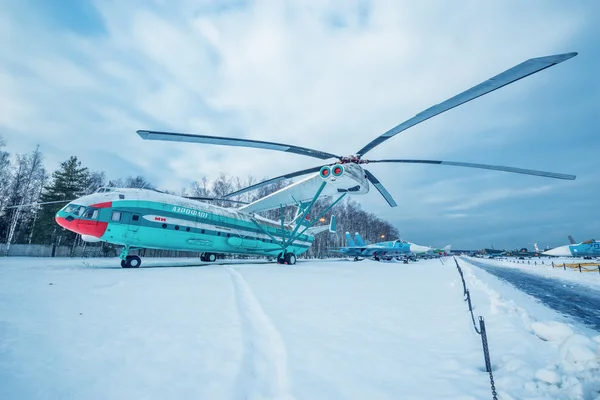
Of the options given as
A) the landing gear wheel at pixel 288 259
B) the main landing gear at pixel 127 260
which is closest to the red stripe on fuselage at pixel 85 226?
the main landing gear at pixel 127 260

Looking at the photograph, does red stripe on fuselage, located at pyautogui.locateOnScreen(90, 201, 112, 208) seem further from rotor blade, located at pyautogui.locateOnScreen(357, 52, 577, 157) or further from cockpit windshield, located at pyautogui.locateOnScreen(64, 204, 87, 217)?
rotor blade, located at pyautogui.locateOnScreen(357, 52, 577, 157)

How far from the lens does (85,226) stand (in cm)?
1152

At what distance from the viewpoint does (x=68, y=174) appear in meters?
30.9

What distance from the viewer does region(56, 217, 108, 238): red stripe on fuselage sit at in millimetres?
11453

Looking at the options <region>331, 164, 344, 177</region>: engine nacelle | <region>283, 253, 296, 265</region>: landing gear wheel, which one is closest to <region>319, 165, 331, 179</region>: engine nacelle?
<region>331, 164, 344, 177</region>: engine nacelle

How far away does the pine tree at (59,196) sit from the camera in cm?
2875

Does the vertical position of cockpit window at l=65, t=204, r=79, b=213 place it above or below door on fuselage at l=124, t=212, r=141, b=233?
above

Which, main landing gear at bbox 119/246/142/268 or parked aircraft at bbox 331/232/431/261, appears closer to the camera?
main landing gear at bbox 119/246/142/268

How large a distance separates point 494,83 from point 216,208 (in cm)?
1634

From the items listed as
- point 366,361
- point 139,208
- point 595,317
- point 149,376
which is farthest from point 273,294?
point 139,208

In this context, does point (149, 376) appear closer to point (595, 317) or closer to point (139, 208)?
point (595, 317)

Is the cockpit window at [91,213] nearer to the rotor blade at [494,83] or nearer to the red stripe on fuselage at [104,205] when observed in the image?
the red stripe on fuselage at [104,205]

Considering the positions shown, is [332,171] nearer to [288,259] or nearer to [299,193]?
[299,193]

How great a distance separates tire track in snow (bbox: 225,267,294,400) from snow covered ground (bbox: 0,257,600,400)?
2cm
